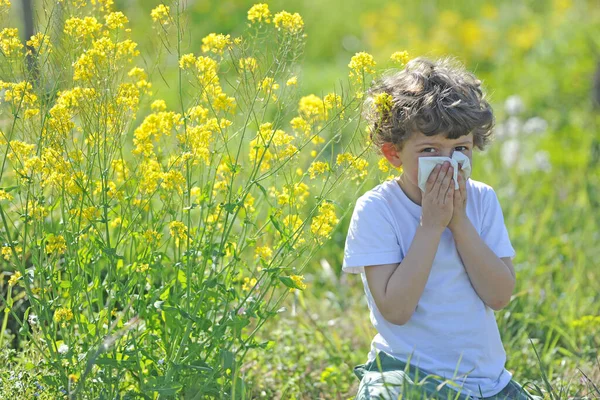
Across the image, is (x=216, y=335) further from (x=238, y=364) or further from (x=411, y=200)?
(x=411, y=200)

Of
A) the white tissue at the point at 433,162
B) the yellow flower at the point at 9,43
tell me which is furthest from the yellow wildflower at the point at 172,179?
the white tissue at the point at 433,162

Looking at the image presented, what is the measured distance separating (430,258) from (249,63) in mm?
764

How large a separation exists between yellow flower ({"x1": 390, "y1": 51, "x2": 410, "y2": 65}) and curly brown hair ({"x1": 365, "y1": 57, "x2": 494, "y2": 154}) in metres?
0.04

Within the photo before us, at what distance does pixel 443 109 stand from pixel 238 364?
A: 955mm

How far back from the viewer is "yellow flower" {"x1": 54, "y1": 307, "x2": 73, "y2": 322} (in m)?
2.38

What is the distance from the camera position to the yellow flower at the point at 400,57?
103 inches

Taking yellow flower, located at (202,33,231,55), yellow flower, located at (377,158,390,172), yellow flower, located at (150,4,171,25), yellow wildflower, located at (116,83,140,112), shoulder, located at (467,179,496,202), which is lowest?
shoulder, located at (467,179,496,202)

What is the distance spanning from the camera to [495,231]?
2658mm

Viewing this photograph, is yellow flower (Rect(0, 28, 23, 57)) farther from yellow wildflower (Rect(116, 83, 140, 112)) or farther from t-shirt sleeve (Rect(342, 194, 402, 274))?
t-shirt sleeve (Rect(342, 194, 402, 274))

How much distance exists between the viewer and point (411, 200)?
103 inches

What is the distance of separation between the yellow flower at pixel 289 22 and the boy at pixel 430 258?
309 millimetres

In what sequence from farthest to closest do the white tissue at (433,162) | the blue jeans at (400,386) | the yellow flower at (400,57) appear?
1. the yellow flower at (400,57)
2. the white tissue at (433,162)
3. the blue jeans at (400,386)

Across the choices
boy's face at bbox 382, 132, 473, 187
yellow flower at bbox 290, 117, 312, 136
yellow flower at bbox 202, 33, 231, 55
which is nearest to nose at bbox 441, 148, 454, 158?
A: boy's face at bbox 382, 132, 473, 187

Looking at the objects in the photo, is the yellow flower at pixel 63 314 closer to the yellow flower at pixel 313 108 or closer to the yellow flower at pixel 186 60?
the yellow flower at pixel 186 60
